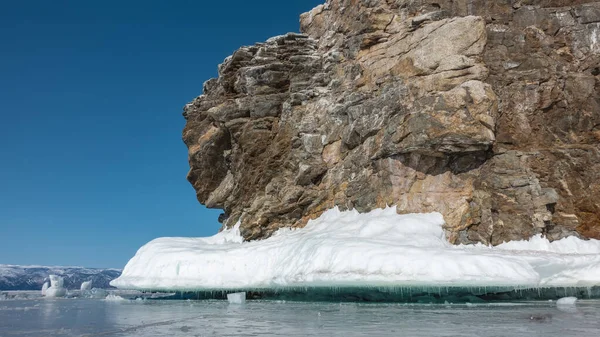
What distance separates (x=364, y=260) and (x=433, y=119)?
33.3ft

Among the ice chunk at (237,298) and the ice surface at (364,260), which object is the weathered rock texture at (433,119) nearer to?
the ice surface at (364,260)

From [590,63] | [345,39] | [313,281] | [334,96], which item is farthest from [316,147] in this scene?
[590,63]

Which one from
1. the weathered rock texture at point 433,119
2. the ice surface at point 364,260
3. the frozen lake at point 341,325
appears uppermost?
the weathered rock texture at point 433,119

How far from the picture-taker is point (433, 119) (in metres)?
27.7

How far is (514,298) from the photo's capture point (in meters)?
25.0

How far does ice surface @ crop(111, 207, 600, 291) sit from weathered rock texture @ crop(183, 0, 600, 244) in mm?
1494

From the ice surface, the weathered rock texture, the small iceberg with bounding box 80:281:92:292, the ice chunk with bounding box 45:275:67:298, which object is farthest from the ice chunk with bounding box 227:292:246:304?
the small iceberg with bounding box 80:281:92:292

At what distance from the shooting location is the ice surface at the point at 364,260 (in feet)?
67.2

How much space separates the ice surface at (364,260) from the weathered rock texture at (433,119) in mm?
1494

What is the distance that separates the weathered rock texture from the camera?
90.1ft

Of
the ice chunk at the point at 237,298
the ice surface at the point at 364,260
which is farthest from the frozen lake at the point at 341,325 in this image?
the ice chunk at the point at 237,298

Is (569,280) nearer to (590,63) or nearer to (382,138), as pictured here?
(382,138)

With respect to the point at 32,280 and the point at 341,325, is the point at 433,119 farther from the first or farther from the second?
the point at 32,280

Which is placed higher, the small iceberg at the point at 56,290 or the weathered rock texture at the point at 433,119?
the weathered rock texture at the point at 433,119
